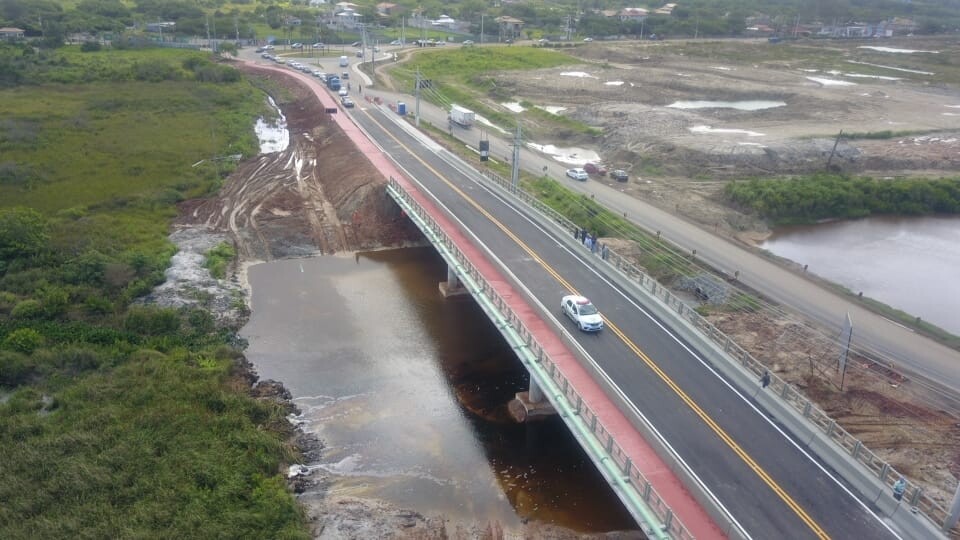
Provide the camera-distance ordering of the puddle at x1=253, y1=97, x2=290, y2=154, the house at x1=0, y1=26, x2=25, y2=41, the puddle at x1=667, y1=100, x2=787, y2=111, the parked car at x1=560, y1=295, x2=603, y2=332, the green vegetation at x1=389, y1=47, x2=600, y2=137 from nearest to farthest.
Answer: the parked car at x1=560, y1=295, x2=603, y2=332 < the puddle at x1=253, y1=97, x2=290, y2=154 < the green vegetation at x1=389, y1=47, x2=600, y2=137 < the puddle at x1=667, y1=100, x2=787, y2=111 < the house at x1=0, y1=26, x2=25, y2=41

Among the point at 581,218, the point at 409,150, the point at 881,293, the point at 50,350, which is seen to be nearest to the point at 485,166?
the point at 409,150

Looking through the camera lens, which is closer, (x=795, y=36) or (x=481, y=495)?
(x=481, y=495)

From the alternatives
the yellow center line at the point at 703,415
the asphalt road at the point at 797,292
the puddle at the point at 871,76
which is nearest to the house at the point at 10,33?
the asphalt road at the point at 797,292

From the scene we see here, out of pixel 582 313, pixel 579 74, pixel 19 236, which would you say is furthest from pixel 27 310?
pixel 579 74

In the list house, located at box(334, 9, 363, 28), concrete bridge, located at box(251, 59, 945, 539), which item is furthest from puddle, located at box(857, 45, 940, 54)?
concrete bridge, located at box(251, 59, 945, 539)

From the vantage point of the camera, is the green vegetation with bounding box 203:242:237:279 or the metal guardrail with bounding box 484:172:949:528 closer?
the metal guardrail with bounding box 484:172:949:528

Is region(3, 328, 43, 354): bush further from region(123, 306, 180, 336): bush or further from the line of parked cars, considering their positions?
the line of parked cars

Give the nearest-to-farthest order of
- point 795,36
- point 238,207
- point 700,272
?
point 700,272, point 238,207, point 795,36

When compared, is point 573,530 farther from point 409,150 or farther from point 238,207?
point 409,150
